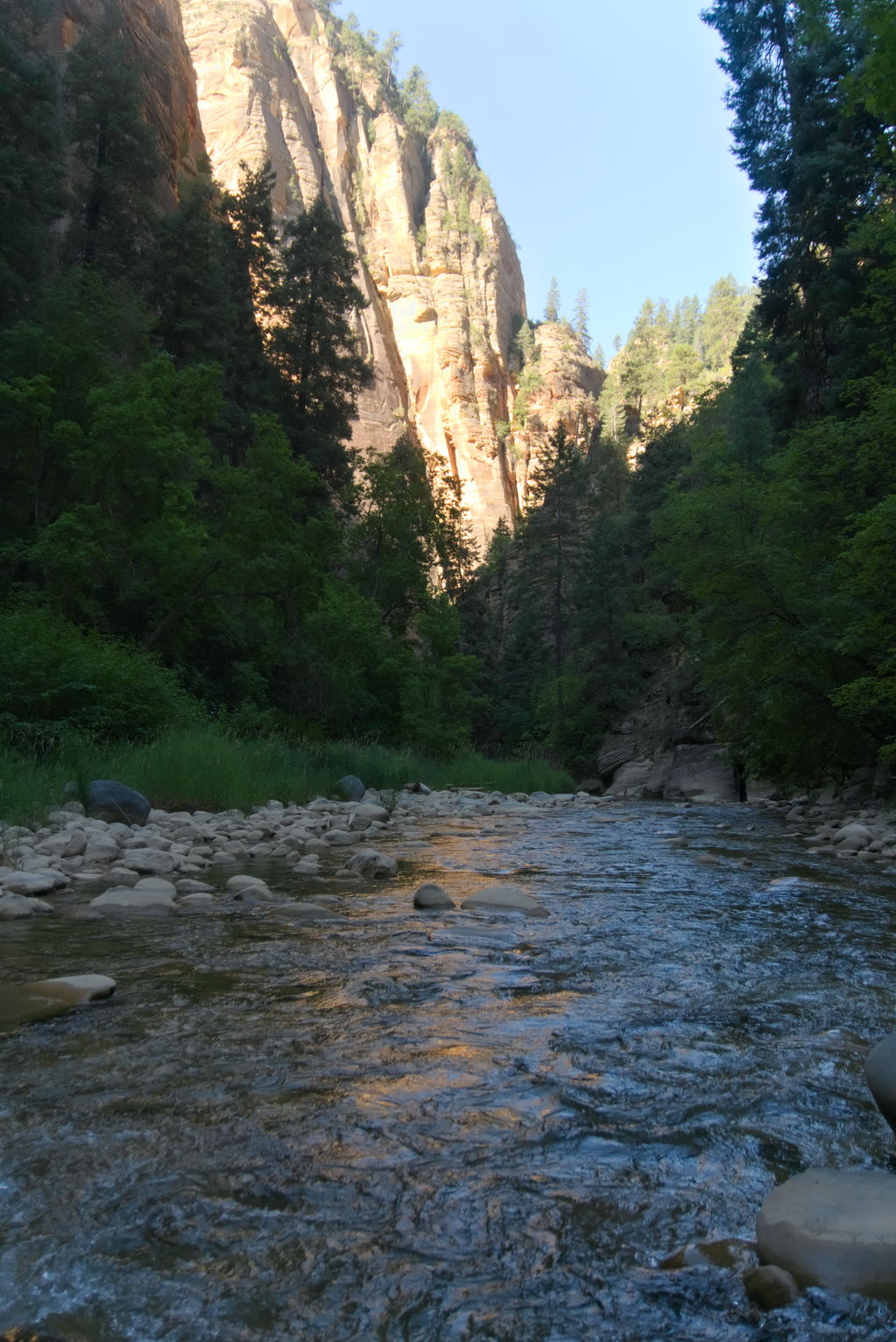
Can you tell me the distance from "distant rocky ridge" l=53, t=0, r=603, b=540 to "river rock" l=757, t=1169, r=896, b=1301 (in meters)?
68.0

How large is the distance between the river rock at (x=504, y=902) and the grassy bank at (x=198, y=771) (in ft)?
15.5

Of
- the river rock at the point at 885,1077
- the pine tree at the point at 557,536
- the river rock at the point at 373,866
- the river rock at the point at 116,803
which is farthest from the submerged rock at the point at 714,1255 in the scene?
the pine tree at the point at 557,536

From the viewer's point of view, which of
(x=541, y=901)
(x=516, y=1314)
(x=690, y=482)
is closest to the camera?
(x=516, y=1314)

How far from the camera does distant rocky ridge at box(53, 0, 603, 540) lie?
7269 centimetres

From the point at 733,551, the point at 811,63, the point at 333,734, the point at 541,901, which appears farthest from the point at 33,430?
the point at 811,63

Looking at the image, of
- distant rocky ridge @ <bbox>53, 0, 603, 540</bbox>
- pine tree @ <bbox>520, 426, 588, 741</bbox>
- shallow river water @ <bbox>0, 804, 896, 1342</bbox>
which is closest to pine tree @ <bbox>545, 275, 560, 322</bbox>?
distant rocky ridge @ <bbox>53, 0, 603, 540</bbox>

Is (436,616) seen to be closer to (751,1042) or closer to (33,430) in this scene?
(33,430)

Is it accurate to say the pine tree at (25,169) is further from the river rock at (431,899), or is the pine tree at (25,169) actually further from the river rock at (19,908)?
the river rock at (431,899)

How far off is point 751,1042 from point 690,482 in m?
40.6

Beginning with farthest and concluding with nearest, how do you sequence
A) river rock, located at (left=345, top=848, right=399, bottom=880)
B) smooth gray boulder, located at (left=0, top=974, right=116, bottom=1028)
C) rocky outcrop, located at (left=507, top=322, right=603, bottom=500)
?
rocky outcrop, located at (left=507, top=322, right=603, bottom=500) → river rock, located at (left=345, top=848, right=399, bottom=880) → smooth gray boulder, located at (left=0, top=974, right=116, bottom=1028)

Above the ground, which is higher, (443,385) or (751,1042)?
(443,385)

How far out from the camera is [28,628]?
504 inches

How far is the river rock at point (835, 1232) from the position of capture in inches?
70.2

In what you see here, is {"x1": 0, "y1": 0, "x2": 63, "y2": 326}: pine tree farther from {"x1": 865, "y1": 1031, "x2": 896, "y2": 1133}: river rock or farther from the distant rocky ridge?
the distant rocky ridge
